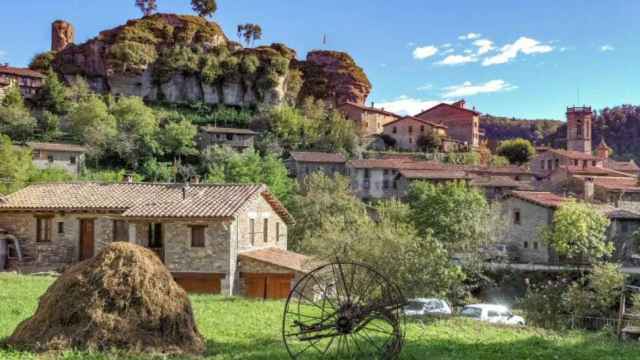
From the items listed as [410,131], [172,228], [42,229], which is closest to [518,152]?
[410,131]

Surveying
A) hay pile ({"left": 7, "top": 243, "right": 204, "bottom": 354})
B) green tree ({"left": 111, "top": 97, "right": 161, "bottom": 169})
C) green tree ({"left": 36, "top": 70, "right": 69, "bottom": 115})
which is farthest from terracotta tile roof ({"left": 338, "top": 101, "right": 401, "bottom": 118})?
hay pile ({"left": 7, "top": 243, "right": 204, "bottom": 354})

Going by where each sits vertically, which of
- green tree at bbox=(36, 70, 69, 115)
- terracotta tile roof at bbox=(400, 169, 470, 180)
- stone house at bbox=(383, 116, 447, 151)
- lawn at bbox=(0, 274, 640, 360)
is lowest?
lawn at bbox=(0, 274, 640, 360)

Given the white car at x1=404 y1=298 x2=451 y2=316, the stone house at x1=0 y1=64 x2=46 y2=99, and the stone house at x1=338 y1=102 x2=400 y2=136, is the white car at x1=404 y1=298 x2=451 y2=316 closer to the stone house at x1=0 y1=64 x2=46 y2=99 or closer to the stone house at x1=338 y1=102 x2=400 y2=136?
the stone house at x1=338 y1=102 x2=400 y2=136

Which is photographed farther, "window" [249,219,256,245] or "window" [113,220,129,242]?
"window" [249,219,256,245]

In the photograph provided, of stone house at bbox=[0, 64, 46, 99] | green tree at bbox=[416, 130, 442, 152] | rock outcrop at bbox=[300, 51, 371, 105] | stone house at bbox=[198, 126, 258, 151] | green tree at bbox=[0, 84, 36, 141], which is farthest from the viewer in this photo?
rock outcrop at bbox=[300, 51, 371, 105]

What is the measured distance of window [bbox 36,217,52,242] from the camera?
1102 inches

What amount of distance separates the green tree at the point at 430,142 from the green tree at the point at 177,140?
36944 mm

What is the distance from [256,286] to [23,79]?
72516 mm

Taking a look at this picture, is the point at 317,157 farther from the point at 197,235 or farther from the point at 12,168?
the point at 197,235

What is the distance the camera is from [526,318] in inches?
1050

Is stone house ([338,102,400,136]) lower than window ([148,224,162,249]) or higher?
higher

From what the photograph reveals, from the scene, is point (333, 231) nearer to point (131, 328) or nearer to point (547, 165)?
point (131, 328)

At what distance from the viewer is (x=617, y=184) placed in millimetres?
62500

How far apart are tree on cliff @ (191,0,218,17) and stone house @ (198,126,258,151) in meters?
36.2
